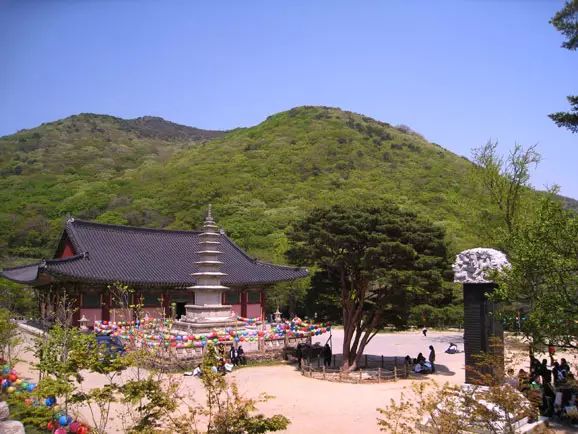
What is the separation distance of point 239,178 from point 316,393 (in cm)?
7049

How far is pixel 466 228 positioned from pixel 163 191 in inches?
2306

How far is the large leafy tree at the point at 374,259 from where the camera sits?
64.1ft

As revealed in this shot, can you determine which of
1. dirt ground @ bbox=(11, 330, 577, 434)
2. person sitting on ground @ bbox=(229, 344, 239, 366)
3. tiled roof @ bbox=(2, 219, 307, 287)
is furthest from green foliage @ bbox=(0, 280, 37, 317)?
person sitting on ground @ bbox=(229, 344, 239, 366)

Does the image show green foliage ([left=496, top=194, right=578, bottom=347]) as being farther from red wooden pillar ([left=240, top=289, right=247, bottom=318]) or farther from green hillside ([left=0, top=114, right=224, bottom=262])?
green hillside ([left=0, top=114, right=224, bottom=262])

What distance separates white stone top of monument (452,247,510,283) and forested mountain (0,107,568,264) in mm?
36698

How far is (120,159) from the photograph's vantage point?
111375 millimetres

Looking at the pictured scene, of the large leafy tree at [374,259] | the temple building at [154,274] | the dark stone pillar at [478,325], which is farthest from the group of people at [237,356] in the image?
the dark stone pillar at [478,325]

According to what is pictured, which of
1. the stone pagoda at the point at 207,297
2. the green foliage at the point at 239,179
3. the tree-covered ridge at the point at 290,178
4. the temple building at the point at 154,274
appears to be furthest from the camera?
the green foliage at the point at 239,179

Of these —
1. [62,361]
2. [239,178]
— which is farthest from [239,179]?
[62,361]

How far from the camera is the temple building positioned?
84.9ft

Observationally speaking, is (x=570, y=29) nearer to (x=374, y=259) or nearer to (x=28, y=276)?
(x=374, y=259)

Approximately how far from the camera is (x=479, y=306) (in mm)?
12422

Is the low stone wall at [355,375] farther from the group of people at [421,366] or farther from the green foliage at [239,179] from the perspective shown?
the green foliage at [239,179]

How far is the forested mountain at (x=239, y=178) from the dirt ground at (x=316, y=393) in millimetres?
29100
